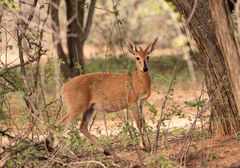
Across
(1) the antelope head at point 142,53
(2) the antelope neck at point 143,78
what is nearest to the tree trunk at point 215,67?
(1) the antelope head at point 142,53

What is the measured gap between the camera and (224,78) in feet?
27.1

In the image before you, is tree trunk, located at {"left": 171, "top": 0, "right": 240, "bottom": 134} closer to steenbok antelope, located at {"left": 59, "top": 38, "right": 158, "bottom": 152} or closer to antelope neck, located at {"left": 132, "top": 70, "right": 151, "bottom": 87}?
steenbok antelope, located at {"left": 59, "top": 38, "right": 158, "bottom": 152}

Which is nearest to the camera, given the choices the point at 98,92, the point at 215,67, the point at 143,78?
the point at 215,67

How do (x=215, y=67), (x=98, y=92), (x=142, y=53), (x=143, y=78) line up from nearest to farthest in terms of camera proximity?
1. (x=215, y=67)
2. (x=98, y=92)
3. (x=142, y=53)
4. (x=143, y=78)

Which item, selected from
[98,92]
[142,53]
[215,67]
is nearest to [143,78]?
[142,53]

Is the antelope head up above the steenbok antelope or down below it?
above

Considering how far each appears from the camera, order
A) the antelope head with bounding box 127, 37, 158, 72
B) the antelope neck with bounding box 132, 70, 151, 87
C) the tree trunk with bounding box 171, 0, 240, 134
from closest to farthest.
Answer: the tree trunk with bounding box 171, 0, 240, 134, the antelope head with bounding box 127, 37, 158, 72, the antelope neck with bounding box 132, 70, 151, 87

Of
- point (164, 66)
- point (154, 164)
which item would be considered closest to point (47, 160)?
point (154, 164)

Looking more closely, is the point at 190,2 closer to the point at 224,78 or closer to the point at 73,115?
the point at 224,78

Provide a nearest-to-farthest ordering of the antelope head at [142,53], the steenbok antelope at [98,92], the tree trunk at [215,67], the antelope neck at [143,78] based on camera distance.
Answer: the tree trunk at [215,67]
the steenbok antelope at [98,92]
the antelope head at [142,53]
the antelope neck at [143,78]

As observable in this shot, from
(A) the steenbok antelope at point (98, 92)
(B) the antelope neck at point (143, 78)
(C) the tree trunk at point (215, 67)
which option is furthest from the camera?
(B) the antelope neck at point (143, 78)

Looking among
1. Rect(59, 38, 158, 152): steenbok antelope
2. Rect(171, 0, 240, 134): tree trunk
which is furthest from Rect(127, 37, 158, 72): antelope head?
Rect(171, 0, 240, 134): tree trunk

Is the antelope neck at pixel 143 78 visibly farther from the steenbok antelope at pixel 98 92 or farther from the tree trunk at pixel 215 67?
the tree trunk at pixel 215 67

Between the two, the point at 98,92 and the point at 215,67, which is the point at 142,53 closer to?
the point at 98,92
